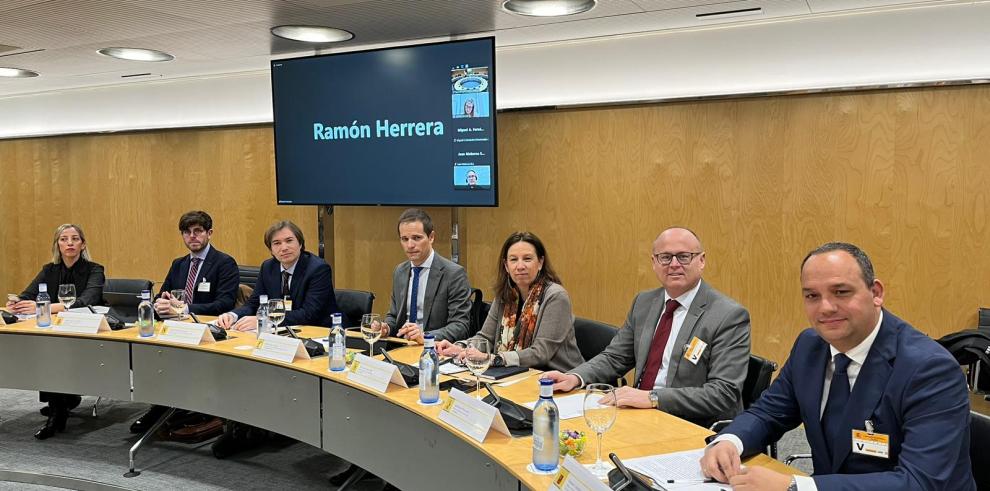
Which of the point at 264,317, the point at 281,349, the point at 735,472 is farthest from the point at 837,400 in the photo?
the point at 264,317

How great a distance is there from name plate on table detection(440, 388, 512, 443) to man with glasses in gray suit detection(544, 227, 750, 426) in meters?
0.41

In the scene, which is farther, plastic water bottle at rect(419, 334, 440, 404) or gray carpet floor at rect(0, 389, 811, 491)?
gray carpet floor at rect(0, 389, 811, 491)

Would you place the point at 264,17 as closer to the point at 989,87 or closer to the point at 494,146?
the point at 494,146

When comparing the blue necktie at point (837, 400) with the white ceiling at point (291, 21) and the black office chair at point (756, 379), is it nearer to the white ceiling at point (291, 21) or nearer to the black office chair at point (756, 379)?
the black office chair at point (756, 379)

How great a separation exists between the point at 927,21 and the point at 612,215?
2.23m

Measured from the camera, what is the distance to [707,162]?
4844 millimetres

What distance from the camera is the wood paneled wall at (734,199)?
4293mm

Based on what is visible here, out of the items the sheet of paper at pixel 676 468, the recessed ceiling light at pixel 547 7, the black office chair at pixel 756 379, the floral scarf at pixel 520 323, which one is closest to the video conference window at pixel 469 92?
the recessed ceiling light at pixel 547 7

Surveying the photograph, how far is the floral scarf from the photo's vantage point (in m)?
3.26

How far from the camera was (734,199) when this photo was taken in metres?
4.79

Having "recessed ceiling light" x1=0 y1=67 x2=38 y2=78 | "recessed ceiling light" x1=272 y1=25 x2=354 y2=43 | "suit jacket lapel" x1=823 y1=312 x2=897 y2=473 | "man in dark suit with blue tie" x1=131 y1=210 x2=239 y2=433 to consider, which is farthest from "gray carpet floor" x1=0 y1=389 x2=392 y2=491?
"recessed ceiling light" x1=0 y1=67 x2=38 y2=78

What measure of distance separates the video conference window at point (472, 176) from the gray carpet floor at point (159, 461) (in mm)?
1925

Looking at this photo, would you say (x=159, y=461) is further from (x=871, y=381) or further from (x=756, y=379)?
(x=871, y=381)

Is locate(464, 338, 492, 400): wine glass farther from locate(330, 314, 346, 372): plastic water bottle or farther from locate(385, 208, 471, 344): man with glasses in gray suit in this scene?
locate(385, 208, 471, 344): man with glasses in gray suit
